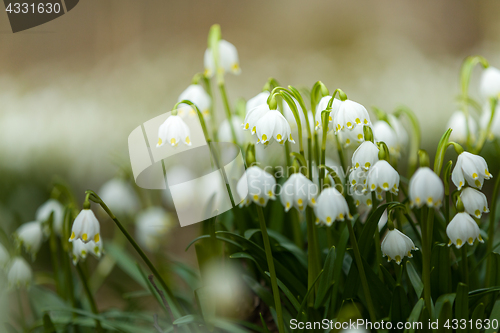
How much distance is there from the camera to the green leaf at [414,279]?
77 centimetres

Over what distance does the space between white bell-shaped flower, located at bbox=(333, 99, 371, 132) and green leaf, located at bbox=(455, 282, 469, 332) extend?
37 cm

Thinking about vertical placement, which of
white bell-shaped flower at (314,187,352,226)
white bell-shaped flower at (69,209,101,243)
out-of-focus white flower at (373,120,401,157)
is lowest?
white bell-shaped flower at (314,187,352,226)

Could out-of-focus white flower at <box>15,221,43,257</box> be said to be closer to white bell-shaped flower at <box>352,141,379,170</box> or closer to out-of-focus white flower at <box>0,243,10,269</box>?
out-of-focus white flower at <box>0,243,10,269</box>

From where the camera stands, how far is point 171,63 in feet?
8.14

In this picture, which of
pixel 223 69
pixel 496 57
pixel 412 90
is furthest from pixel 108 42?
pixel 496 57

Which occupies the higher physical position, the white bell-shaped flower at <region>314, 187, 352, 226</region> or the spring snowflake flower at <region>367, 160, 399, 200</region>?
the spring snowflake flower at <region>367, 160, 399, 200</region>

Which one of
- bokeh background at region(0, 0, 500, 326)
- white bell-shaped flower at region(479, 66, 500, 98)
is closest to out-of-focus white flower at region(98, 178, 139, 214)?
bokeh background at region(0, 0, 500, 326)

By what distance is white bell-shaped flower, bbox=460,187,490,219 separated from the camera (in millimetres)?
659

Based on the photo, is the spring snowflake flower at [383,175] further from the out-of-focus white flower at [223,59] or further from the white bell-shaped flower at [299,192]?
the out-of-focus white flower at [223,59]

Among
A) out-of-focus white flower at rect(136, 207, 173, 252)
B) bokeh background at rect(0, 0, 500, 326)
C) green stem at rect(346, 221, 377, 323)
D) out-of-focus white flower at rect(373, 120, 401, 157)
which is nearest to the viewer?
green stem at rect(346, 221, 377, 323)

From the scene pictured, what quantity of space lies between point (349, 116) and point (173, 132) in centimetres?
36

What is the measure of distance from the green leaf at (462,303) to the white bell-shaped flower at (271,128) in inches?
17.0

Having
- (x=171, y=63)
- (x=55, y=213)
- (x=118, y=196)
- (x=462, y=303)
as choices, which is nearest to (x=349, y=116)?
(x=462, y=303)

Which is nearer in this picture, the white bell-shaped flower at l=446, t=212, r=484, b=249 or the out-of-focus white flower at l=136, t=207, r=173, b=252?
the white bell-shaped flower at l=446, t=212, r=484, b=249
